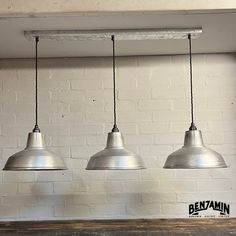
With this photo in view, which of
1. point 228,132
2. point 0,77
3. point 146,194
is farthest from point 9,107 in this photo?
point 228,132

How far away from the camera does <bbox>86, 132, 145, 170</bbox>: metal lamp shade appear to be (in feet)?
7.99

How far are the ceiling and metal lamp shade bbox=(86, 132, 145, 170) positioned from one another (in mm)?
766

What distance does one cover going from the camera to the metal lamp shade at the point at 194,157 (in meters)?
2.42

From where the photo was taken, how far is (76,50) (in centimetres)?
346

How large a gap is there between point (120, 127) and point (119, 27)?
43.4 inches

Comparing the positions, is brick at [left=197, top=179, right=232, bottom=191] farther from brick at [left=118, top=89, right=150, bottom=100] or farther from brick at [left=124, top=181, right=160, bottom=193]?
brick at [left=118, top=89, right=150, bottom=100]

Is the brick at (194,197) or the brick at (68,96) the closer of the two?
the brick at (194,197)

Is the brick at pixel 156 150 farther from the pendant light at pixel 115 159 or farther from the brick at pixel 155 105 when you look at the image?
the pendant light at pixel 115 159

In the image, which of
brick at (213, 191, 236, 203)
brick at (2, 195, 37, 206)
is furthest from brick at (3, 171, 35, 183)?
brick at (213, 191, 236, 203)

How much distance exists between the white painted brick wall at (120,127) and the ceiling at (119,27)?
18 centimetres

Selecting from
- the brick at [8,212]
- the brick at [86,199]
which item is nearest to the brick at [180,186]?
the brick at [86,199]

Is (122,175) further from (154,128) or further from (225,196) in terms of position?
(225,196)

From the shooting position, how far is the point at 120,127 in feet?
12.1

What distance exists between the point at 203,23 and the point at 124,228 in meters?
1.57
